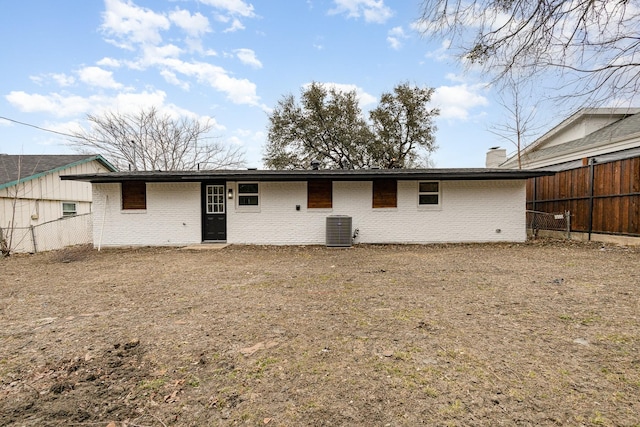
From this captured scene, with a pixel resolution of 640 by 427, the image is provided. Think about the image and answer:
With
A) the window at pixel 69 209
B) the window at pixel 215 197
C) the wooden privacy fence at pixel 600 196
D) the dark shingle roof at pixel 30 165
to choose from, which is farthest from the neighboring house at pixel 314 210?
the window at pixel 69 209

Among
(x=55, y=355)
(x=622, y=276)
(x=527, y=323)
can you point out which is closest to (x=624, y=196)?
(x=622, y=276)

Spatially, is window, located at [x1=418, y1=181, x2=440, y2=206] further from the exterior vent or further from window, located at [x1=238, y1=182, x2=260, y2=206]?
window, located at [x1=238, y1=182, x2=260, y2=206]

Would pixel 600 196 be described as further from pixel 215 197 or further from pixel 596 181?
pixel 215 197

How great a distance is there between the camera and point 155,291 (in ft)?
16.1

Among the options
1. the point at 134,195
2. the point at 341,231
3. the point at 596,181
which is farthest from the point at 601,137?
the point at 134,195

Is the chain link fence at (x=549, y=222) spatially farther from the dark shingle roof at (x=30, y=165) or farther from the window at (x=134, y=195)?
the dark shingle roof at (x=30, y=165)

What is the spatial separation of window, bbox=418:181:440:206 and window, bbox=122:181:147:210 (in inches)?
377

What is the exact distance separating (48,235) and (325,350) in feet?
43.2

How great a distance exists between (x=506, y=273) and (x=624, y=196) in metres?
6.27

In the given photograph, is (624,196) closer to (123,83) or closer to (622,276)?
(622,276)

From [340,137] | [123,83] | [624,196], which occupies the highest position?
[123,83]

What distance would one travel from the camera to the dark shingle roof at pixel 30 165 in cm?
1103

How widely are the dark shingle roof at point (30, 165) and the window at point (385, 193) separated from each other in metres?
12.1

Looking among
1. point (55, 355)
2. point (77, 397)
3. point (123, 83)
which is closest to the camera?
point (77, 397)
